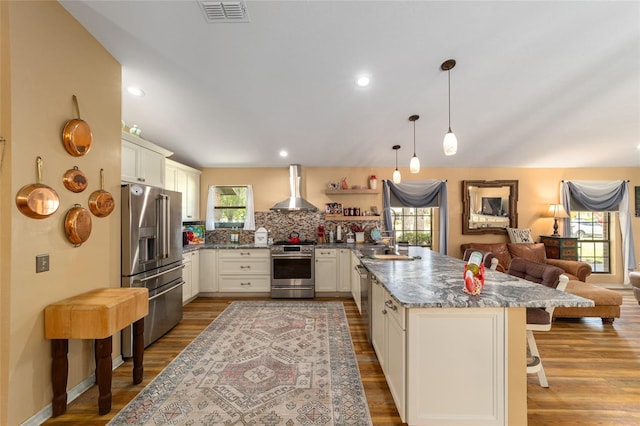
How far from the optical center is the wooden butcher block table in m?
1.83

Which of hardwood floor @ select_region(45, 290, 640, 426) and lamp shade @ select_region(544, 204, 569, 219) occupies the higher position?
lamp shade @ select_region(544, 204, 569, 219)

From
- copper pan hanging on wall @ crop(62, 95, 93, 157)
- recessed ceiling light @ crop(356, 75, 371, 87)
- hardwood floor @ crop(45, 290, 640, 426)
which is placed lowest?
hardwood floor @ crop(45, 290, 640, 426)

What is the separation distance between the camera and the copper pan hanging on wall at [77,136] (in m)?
2.01

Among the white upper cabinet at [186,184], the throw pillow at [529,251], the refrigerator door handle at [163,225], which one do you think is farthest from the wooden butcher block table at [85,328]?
the throw pillow at [529,251]

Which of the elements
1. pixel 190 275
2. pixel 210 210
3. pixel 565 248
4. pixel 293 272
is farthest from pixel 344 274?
pixel 565 248

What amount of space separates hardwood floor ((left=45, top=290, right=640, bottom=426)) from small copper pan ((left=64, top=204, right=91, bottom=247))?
3.98 feet

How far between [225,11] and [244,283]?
3.85 m

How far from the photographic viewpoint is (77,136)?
2.06 metres

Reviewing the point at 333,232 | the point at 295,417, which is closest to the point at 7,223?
the point at 295,417

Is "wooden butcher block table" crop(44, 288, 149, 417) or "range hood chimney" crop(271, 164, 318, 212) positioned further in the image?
"range hood chimney" crop(271, 164, 318, 212)

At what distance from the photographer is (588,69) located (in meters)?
2.97

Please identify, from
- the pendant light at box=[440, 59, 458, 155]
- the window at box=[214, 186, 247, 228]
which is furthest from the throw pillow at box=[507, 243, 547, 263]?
the window at box=[214, 186, 247, 228]

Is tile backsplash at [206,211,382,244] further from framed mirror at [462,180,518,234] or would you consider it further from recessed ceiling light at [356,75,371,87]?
recessed ceiling light at [356,75,371,87]

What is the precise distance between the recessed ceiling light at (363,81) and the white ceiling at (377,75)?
0.07 m
